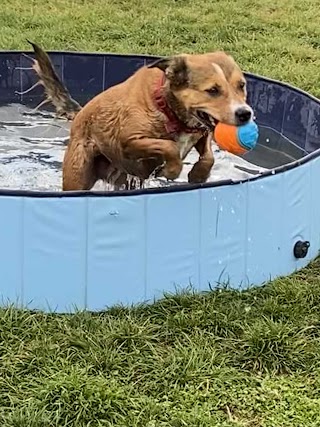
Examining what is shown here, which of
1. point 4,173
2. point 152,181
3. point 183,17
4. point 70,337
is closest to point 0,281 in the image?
point 70,337

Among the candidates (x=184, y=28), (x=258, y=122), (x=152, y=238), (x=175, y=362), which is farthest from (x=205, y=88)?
(x=184, y=28)

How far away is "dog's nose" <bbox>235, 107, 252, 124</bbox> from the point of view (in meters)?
4.87

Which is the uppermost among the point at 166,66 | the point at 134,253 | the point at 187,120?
the point at 166,66

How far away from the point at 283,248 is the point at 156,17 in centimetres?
802

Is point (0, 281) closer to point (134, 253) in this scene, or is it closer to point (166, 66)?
point (134, 253)

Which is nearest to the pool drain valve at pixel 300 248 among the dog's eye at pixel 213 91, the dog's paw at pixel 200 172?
the dog's paw at pixel 200 172

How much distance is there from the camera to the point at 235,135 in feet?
16.0

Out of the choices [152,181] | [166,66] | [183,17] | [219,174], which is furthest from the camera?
[183,17]

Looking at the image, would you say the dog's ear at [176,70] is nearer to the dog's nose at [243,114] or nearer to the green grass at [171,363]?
the dog's nose at [243,114]

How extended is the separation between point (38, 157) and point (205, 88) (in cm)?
300

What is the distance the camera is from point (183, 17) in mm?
12609

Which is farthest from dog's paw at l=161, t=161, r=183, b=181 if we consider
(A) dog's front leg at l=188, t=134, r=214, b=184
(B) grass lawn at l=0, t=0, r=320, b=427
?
(B) grass lawn at l=0, t=0, r=320, b=427

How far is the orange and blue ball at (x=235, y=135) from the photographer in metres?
4.89

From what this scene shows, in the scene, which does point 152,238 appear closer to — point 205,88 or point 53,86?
point 205,88
